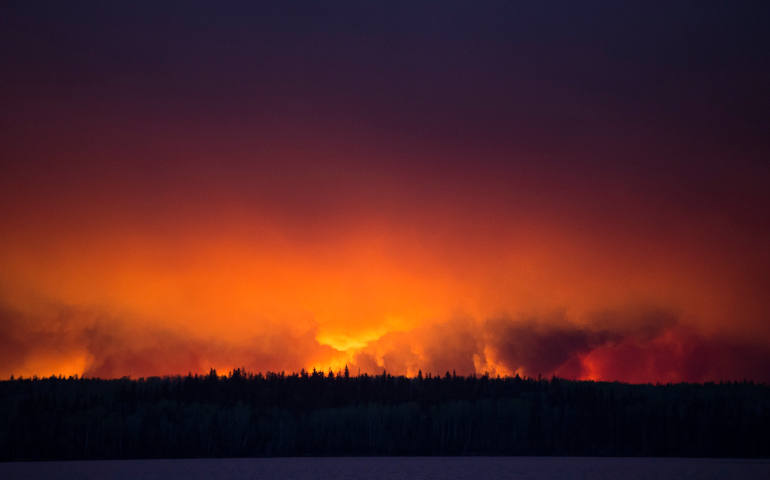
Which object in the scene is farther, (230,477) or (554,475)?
(554,475)

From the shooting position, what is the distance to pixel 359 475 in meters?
142

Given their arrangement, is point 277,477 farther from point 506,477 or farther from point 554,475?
point 554,475

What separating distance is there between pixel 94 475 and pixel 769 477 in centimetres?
12282

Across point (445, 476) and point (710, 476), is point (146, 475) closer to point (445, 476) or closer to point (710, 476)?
point (445, 476)

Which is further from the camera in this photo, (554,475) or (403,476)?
(554,475)

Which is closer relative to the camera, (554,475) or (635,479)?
(635,479)

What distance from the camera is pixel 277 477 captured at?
454 feet

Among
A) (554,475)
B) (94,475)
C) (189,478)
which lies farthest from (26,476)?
(554,475)

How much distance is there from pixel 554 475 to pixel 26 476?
97.4 m

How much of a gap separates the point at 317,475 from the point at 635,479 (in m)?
56.7

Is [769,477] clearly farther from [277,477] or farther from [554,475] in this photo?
[277,477]

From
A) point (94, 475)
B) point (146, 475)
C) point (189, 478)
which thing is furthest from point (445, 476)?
point (94, 475)

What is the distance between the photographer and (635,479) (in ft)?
440

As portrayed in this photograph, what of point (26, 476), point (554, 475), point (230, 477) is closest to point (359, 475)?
point (230, 477)
